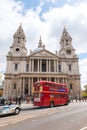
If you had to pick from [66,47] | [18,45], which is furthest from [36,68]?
[66,47]

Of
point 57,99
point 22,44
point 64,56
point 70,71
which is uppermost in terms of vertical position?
point 22,44

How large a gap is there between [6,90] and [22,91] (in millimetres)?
6669

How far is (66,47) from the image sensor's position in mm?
64562

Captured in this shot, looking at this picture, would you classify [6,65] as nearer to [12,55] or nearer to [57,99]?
[12,55]

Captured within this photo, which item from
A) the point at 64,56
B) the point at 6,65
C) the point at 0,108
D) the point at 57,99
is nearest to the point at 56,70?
the point at 64,56

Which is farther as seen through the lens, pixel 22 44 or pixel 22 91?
pixel 22 44

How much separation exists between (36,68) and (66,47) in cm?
1609

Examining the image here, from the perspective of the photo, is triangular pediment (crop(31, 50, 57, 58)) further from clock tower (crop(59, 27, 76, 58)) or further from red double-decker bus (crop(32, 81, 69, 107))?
red double-decker bus (crop(32, 81, 69, 107))

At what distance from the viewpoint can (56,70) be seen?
194 feet

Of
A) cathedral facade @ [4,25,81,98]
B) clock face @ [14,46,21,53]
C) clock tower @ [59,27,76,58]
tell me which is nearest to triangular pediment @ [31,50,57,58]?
cathedral facade @ [4,25,81,98]

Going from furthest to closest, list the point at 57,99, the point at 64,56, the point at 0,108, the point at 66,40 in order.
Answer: the point at 66,40
the point at 64,56
the point at 57,99
the point at 0,108

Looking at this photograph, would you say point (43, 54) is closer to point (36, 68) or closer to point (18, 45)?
point (36, 68)

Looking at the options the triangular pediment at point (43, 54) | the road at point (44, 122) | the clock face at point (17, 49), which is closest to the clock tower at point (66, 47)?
Result: the triangular pediment at point (43, 54)

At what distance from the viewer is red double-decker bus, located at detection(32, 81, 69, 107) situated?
74.9 feet
